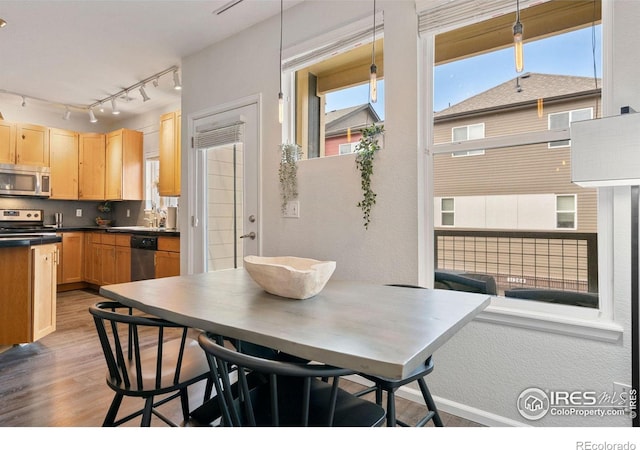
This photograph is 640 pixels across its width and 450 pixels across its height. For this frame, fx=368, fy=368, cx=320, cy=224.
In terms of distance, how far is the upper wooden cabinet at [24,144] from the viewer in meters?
4.92

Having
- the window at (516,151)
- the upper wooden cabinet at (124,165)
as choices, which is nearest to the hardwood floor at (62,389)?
the window at (516,151)

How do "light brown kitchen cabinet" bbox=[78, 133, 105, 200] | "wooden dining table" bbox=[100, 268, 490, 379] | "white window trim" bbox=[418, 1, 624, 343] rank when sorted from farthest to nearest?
"light brown kitchen cabinet" bbox=[78, 133, 105, 200] → "white window trim" bbox=[418, 1, 624, 343] → "wooden dining table" bbox=[100, 268, 490, 379]

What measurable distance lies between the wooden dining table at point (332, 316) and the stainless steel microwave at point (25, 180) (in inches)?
184

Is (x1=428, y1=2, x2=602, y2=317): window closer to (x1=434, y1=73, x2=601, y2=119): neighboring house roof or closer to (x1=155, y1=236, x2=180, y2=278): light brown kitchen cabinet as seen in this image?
(x1=434, y1=73, x2=601, y2=119): neighboring house roof

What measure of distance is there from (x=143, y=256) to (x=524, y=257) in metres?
4.02

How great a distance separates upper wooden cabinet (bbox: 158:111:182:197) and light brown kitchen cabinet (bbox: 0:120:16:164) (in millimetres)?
2107

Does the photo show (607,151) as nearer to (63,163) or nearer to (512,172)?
(512,172)

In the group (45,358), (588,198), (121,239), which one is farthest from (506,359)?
(121,239)

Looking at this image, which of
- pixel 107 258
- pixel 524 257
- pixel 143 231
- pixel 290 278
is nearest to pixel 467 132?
pixel 524 257

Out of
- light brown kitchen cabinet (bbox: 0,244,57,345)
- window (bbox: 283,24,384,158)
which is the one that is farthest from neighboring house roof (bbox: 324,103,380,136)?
light brown kitchen cabinet (bbox: 0,244,57,345)

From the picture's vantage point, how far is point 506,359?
1.92 m

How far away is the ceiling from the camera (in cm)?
282

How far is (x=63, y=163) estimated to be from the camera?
5.45m

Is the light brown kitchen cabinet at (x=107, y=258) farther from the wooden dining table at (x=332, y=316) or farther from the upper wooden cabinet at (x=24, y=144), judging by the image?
the wooden dining table at (x=332, y=316)
